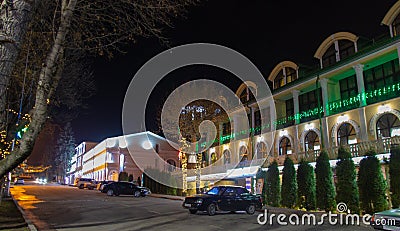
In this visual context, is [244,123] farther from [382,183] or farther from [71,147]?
[71,147]

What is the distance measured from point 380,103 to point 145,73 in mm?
15657

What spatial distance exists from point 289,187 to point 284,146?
10.5m

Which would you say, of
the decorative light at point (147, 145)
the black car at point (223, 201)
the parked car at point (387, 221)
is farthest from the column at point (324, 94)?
the decorative light at point (147, 145)

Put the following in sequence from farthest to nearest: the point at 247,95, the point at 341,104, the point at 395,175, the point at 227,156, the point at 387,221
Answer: the point at 227,156 → the point at 247,95 → the point at 341,104 → the point at 395,175 → the point at 387,221

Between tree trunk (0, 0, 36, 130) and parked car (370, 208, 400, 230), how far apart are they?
410 inches

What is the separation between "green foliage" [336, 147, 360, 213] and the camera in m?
17.3

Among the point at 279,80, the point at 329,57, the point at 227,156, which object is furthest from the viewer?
the point at 227,156

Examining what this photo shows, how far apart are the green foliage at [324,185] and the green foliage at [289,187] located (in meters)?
2.03

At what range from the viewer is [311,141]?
28.0 m

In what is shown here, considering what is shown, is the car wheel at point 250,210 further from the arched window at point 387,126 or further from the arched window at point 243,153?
the arched window at point 243,153

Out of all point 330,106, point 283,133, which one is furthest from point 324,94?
point 283,133

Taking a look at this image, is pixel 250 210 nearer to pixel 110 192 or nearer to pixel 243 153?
pixel 110 192

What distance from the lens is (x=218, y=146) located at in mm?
40219

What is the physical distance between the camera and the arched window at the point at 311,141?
2744cm
